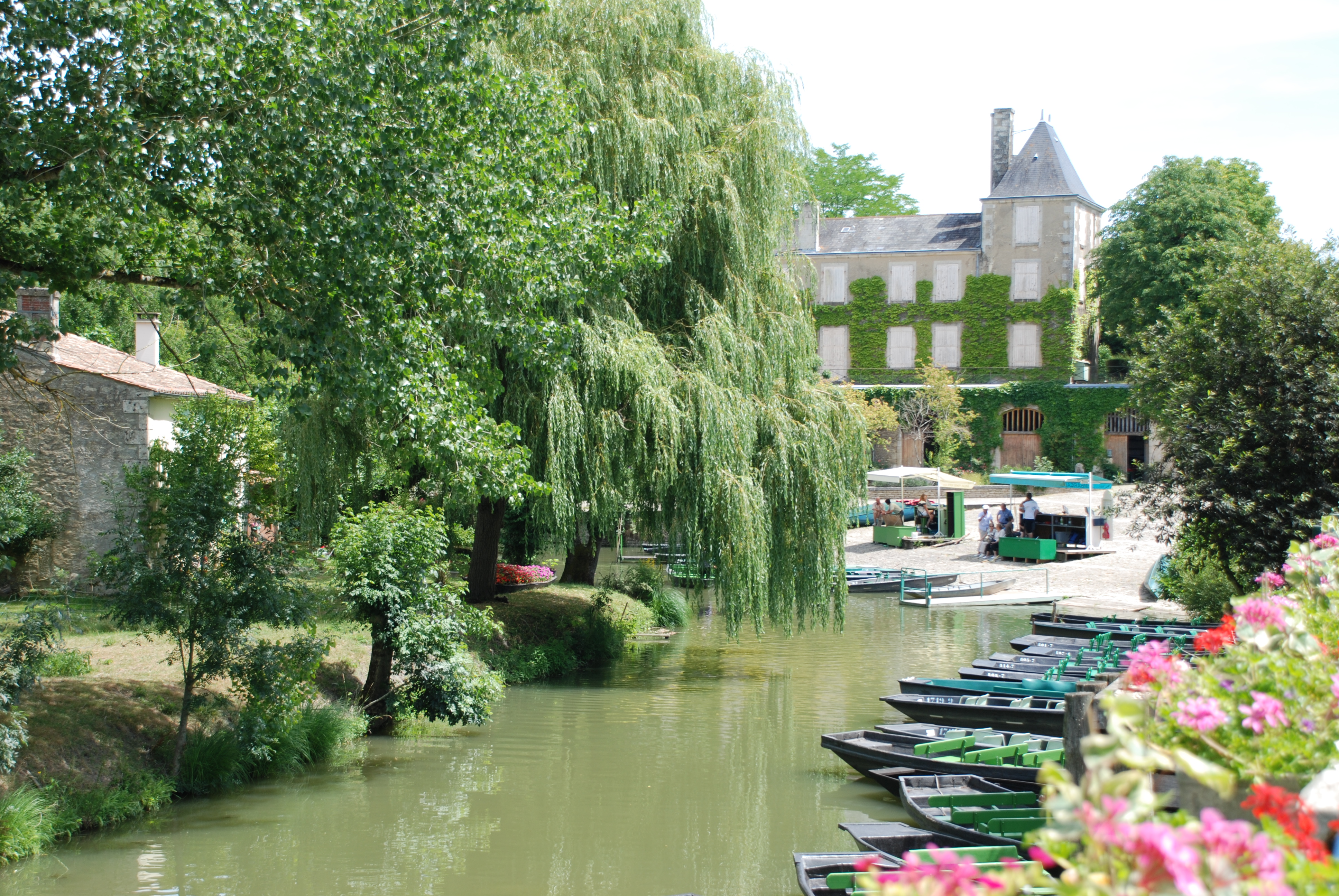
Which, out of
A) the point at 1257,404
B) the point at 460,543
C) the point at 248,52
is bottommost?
the point at 460,543

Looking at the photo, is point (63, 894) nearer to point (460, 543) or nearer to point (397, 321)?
point (397, 321)

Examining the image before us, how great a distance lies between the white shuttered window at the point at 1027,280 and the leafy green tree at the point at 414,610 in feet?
121

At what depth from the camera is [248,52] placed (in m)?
8.66

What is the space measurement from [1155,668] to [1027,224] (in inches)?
1712

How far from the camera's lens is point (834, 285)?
1837 inches

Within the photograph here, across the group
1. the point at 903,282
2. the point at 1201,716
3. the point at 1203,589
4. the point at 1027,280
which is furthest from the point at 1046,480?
the point at 1201,716

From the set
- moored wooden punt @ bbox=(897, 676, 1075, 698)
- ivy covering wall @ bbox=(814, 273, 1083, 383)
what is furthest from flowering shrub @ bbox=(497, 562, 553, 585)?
ivy covering wall @ bbox=(814, 273, 1083, 383)

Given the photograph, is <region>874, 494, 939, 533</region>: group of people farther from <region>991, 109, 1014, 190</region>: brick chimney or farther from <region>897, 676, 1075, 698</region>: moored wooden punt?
<region>897, 676, 1075, 698</region>: moored wooden punt

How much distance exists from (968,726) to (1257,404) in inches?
252

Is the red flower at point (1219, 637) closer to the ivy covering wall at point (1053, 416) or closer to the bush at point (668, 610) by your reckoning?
the bush at point (668, 610)

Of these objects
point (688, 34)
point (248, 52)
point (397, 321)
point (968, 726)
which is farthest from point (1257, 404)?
point (248, 52)

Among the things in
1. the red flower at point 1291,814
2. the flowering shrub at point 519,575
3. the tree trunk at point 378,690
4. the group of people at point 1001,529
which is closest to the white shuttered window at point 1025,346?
the group of people at point 1001,529

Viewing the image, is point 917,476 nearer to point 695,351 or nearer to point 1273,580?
point 695,351

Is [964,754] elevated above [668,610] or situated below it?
below
